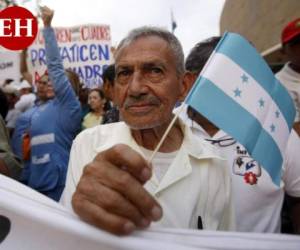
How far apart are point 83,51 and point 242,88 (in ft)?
19.3

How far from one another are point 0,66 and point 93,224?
708 centimetres

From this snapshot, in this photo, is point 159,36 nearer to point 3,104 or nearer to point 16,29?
point 3,104

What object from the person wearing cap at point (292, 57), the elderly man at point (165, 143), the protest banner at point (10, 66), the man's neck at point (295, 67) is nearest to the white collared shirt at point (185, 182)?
the elderly man at point (165, 143)

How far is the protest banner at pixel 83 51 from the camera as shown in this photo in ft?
22.4

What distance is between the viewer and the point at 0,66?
772cm

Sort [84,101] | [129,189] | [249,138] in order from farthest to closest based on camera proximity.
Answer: [84,101]
[249,138]
[129,189]

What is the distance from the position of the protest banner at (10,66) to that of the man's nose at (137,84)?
6.21 metres

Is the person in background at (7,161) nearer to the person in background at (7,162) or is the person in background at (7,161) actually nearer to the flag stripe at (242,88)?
the person in background at (7,162)

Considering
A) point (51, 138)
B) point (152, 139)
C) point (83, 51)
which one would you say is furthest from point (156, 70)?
point (83, 51)

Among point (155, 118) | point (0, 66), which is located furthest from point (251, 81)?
point (0, 66)

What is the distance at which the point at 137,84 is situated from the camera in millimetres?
1756

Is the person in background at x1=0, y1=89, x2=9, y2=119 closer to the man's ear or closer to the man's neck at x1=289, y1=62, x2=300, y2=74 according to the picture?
the man's ear

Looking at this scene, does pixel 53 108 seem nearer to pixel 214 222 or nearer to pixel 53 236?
pixel 214 222

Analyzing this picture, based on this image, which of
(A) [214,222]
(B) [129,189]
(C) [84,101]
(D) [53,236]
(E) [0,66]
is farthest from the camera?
(E) [0,66]
